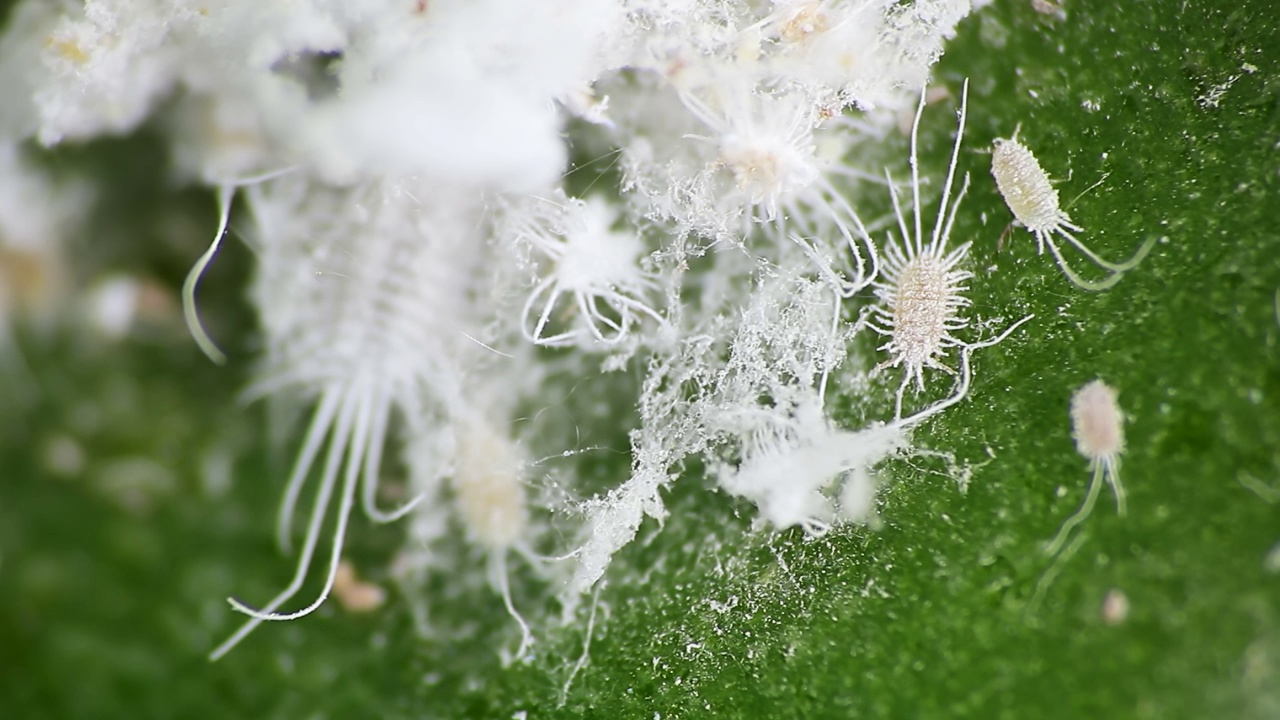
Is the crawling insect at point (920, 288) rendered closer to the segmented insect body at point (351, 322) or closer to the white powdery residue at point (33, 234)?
the segmented insect body at point (351, 322)

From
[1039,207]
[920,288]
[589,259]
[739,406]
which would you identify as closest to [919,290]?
[920,288]

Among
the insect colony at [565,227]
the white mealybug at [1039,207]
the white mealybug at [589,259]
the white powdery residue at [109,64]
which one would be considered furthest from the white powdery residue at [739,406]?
the white powdery residue at [109,64]

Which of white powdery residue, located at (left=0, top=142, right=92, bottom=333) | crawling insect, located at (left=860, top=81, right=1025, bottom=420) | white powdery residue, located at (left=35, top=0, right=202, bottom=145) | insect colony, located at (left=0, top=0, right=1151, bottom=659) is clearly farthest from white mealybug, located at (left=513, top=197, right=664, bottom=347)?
white powdery residue, located at (left=0, top=142, right=92, bottom=333)

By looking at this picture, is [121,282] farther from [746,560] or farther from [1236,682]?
[1236,682]

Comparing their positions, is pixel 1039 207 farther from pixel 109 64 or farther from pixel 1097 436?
pixel 109 64

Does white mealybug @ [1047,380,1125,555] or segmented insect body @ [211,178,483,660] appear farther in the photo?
segmented insect body @ [211,178,483,660]

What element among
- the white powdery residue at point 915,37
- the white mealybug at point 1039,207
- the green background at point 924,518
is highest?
the white powdery residue at point 915,37

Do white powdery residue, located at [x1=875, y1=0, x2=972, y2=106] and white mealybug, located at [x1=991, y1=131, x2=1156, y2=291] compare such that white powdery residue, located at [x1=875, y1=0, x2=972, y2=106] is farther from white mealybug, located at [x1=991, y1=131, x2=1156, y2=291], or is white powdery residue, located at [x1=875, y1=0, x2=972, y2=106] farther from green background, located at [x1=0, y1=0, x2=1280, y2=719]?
white mealybug, located at [x1=991, y1=131, x2=1156, y2=291]

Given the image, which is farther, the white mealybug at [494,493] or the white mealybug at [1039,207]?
the white mealybug at [494,493]
